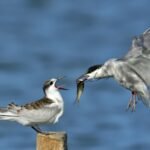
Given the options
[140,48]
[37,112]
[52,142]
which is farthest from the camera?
[140,48]

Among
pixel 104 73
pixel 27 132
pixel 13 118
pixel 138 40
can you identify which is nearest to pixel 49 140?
pixel 13 118

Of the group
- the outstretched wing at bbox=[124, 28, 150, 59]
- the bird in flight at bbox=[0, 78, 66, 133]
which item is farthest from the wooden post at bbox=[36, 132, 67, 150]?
the outstretched wing at bbox=[124, 28, 150, 59]

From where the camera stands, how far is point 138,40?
860 cm

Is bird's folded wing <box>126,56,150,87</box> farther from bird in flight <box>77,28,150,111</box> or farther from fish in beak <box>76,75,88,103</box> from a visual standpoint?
fish in beak <box>76,75,88,103</box>

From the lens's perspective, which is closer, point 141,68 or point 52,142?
point 52,142

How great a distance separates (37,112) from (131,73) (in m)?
0.84

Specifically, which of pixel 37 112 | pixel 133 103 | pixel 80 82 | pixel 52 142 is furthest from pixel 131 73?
pixel 52 142

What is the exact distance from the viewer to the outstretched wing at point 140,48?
8328 mm

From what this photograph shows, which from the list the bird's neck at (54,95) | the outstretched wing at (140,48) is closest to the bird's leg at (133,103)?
the outstretched wing at (140,48)

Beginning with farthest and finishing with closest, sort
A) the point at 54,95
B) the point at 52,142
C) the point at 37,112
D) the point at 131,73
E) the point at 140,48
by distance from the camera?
the point at 140,48 < the point at 131,73 < the point at 54,95 < the point at 37,112 < the point at 52,142

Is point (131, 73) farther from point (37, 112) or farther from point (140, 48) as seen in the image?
point (37, 112)

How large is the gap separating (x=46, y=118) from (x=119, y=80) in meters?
0.69

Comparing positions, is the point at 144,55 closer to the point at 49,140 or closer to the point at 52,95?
the point at 52,95

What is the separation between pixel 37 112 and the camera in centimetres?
776
